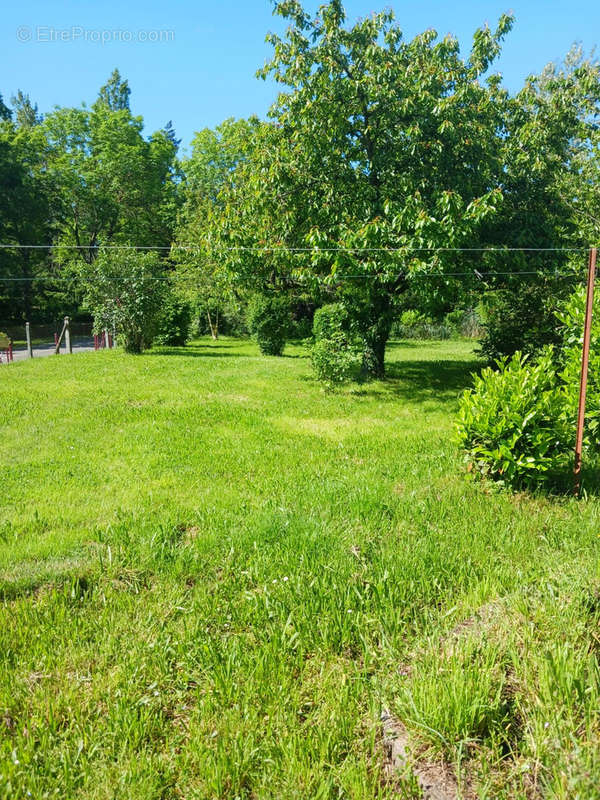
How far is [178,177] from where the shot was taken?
39469 millimetres

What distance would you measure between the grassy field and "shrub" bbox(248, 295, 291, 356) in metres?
12.7

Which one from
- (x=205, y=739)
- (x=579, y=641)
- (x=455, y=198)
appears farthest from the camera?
(x=455, y=198)

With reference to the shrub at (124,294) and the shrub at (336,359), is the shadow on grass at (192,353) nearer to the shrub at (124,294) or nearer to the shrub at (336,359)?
the shrub at (124,294)

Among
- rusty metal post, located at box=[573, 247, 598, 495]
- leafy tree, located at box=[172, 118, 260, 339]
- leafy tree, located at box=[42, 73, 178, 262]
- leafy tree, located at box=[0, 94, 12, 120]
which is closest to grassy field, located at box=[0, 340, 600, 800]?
rusty metal post, located at box=[573, 247, 598, 495]

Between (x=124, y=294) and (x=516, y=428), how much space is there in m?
14.1

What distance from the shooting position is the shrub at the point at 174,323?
63.4 ft

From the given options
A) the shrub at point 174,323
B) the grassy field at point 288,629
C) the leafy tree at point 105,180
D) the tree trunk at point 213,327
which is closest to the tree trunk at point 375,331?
the grassy field at point 288,629

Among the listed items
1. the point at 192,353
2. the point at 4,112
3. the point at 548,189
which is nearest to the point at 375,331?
the point at 548,189

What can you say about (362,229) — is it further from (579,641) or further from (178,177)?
(178,177)

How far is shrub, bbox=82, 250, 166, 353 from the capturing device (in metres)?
16.0

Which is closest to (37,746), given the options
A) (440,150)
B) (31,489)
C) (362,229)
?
(31,489)

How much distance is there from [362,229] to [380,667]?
24.8 ft

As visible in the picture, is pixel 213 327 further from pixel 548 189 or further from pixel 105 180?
pixel 548 189

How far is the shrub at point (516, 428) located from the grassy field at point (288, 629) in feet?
0.98
